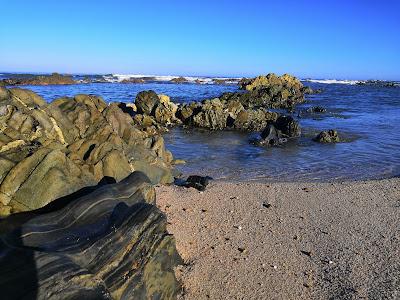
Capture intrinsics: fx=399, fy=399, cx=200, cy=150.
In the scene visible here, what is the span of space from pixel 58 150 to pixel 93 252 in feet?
10.4

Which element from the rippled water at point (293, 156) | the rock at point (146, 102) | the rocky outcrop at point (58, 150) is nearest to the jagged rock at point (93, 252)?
the rocky outcrop at point (58, 150)

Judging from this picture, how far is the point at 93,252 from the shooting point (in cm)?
460

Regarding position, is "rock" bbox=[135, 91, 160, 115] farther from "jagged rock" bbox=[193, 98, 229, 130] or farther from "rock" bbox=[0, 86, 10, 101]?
"rock" bbox=[0, 86, 10, 101]

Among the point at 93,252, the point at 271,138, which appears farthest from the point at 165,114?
the point at 93,252

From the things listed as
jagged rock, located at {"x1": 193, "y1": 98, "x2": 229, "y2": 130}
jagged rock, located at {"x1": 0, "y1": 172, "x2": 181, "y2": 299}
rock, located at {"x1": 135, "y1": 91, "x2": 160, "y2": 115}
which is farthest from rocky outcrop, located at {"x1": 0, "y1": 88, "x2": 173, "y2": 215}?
rock, located at {"x1": 135, "y1": 91, "x2": 160, "y2": 115}

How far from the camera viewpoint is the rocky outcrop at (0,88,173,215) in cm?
661

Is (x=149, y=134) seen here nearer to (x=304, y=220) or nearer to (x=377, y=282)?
(x=304, y=220)

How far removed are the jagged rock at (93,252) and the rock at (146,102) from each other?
2067 centimetres

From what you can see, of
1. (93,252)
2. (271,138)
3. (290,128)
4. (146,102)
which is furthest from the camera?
(146,102)

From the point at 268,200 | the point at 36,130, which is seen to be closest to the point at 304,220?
the point at 268,200

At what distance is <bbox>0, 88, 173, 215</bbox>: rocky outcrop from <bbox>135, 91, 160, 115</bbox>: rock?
12.9m

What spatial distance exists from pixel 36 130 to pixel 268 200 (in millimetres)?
5471

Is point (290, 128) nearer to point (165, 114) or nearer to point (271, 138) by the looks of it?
point (271, 138)

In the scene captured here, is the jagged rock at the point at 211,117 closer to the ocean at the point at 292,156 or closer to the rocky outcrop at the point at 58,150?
the ocean at the point at 292,156
